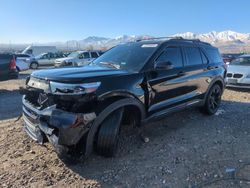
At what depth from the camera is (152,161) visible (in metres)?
4.37

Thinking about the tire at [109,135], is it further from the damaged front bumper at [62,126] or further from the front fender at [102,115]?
the damaged front bumper at [62,126]

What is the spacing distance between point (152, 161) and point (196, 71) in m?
2.53

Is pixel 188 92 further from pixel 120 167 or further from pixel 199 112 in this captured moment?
pixel 120 167

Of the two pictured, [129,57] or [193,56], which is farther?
[193,56]

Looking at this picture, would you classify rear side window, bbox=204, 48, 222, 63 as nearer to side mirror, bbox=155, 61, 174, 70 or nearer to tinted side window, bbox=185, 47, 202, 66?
tinted side window, bbox=185, 47, 202, 66

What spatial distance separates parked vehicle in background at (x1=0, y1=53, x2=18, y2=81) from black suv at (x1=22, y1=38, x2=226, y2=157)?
7.39 meters

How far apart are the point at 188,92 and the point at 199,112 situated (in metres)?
1.42

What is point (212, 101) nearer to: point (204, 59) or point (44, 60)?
point (204, 59)

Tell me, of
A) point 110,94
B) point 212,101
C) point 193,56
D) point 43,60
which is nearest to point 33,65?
point 43,60

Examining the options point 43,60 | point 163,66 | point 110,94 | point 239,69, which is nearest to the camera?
point 110,94

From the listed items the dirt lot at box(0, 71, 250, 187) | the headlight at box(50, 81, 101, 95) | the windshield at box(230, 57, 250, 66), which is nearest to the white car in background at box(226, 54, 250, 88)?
the windshield at box(230, 57, 250, 66)

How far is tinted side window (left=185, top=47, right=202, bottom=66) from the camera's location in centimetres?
594

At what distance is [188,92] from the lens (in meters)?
5.83

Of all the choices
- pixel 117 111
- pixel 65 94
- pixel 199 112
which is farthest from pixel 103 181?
pixel 199 112
